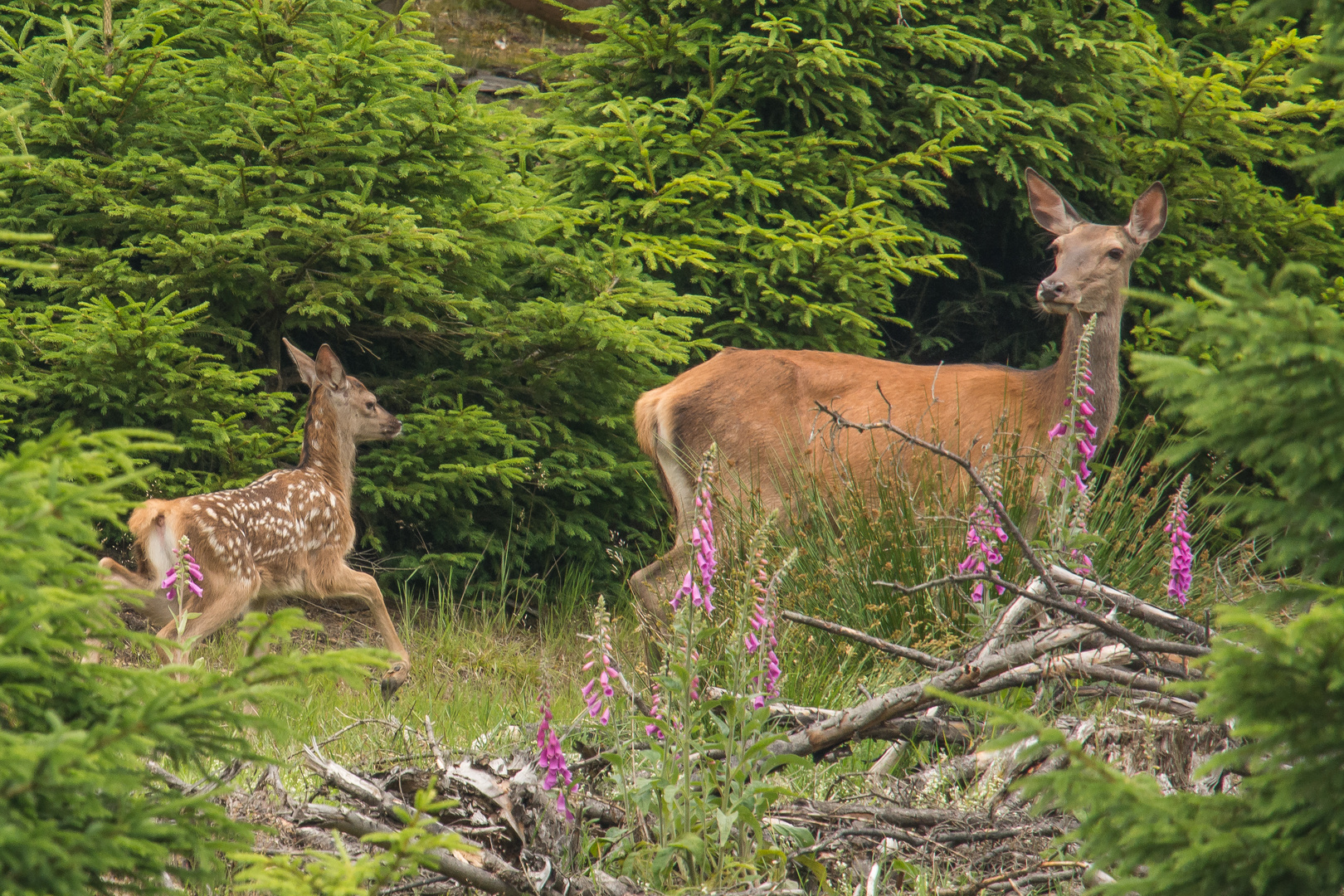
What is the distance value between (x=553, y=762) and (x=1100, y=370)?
449 cm

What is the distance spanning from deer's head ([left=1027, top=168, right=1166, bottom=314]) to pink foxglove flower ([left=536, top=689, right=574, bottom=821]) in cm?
421

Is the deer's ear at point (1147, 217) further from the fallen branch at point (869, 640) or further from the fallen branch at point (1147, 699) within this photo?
the fallen branch at point (869, 640)

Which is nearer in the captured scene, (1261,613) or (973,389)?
(1261,613)

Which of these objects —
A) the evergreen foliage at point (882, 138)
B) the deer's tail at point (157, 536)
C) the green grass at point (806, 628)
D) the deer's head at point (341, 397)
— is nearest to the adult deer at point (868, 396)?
the green grass at point (806, 628)

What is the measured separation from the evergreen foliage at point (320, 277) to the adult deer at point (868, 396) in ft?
1.64

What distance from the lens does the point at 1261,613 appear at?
2.05 meters

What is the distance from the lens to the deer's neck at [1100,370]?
638 cm

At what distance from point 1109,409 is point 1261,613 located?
4.61 metres

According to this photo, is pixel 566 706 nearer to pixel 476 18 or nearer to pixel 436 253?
pixel 436 253

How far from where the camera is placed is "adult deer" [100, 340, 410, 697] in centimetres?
563

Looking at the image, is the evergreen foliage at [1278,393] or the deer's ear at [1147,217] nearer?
the evergreen foliage at [1278,393]

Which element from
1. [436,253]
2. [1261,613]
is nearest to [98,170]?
[436,253]

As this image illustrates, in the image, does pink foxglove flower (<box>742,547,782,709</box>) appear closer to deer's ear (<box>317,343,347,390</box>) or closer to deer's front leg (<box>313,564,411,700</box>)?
deer's front leg (<box>313,564,411,700</box>)

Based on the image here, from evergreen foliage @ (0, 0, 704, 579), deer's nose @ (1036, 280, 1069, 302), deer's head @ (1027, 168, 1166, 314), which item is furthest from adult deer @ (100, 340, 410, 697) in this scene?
deer's head @ (1027, 168, 1166, 314)
